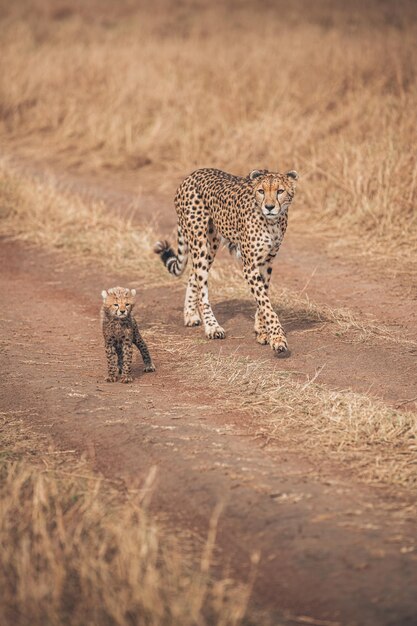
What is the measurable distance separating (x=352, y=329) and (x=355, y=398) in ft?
5.08

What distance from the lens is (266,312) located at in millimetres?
6184

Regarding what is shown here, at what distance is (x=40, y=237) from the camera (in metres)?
9.12

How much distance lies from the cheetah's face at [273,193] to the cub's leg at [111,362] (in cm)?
125

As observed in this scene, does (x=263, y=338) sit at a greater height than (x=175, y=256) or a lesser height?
lesser

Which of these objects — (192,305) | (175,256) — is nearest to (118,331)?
(192,305)

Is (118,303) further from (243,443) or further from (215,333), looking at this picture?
(243,443)

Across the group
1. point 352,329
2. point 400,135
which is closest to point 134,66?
point 400,135

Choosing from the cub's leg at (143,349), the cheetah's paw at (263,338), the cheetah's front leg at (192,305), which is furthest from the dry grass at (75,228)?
the cub's leg at (143,349)

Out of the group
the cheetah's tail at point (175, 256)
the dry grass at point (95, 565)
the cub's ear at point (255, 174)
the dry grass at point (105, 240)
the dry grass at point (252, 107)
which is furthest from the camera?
the dry grass at point (252, 107)

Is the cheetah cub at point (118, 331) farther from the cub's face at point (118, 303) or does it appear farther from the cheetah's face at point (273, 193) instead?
the cheetah's face at point (273, 193)

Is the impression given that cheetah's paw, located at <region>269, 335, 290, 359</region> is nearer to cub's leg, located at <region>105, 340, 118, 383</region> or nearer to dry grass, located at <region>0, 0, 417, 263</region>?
cub's leg, located at <region>105, 340, 118, 383</region>

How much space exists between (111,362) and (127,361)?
0.10m

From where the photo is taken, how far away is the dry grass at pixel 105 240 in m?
6.83

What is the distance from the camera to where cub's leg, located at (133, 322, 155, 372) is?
5.75 m
